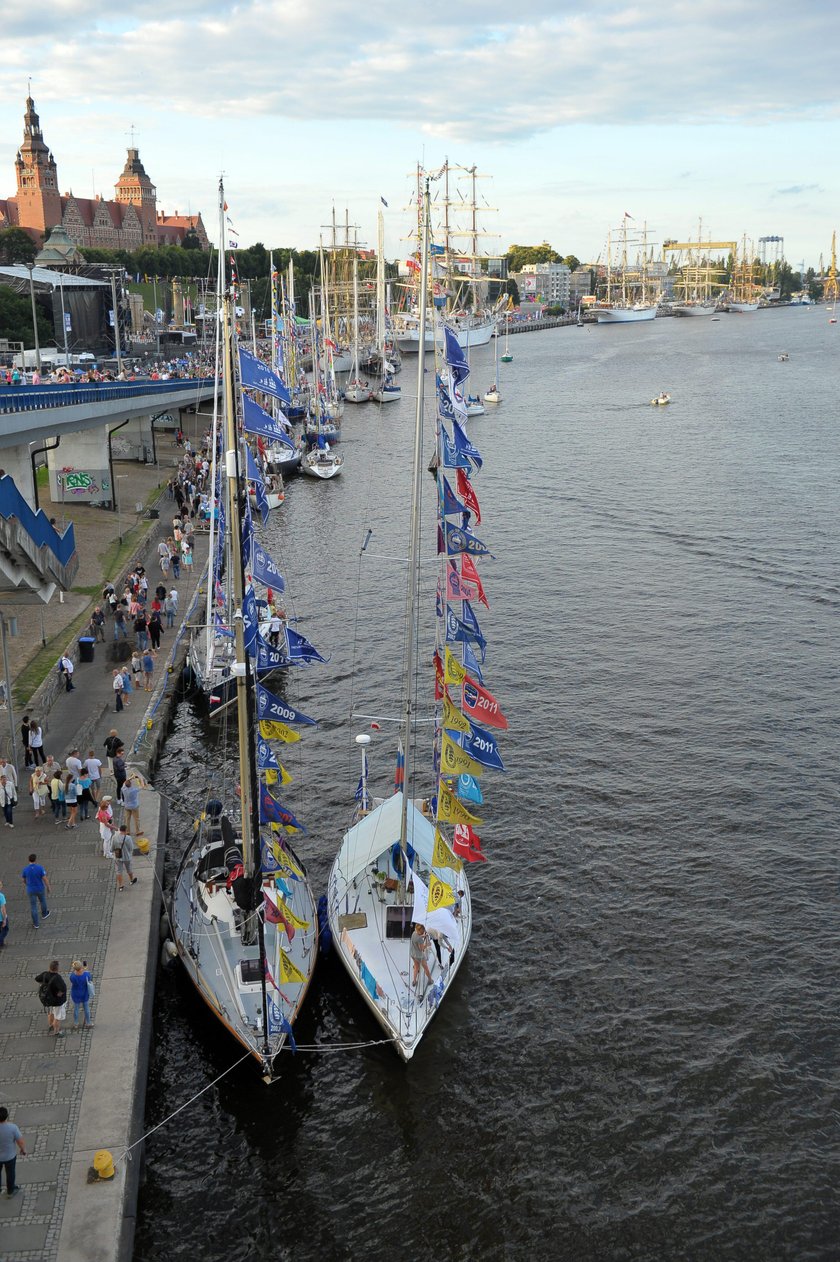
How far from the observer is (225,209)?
23344 millimetres

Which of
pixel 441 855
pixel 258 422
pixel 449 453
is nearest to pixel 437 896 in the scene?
pixel 441 855

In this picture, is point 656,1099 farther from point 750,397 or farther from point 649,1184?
point 750,397

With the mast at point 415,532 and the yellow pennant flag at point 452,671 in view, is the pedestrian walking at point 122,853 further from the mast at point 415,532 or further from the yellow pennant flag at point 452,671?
the yellow pennant flag at point 452,671

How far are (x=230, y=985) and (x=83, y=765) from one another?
325 inches

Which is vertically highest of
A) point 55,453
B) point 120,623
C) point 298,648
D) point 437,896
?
point 55,453

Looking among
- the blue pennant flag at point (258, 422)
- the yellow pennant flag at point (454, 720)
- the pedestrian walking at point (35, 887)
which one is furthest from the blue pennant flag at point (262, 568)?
the pedestrian walking at point (35, 887)

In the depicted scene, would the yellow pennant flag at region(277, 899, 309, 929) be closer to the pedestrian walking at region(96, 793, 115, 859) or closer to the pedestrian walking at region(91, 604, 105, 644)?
the pedestrian walking at region(96, 793, 115, 859)

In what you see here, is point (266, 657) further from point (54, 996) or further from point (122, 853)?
point (54, 996)

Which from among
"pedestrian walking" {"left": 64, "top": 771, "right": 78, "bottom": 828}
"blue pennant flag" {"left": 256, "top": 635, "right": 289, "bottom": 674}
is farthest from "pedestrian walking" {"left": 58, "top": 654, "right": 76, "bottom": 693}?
"blue pennant flag" {"left": 256, "top": 635, "right": 289, "bottom": 674}

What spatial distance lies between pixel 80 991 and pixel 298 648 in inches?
336

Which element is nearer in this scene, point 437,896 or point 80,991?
point 80,991

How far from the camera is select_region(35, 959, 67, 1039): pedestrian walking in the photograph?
17.7 m

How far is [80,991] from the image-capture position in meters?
18.1

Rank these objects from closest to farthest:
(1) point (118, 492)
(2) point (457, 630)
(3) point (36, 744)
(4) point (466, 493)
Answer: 1. (4) point (466, 493)
2. (2) point (457, 630)
3. (3) point (36, 744)
4. (1) point (118, 492)
